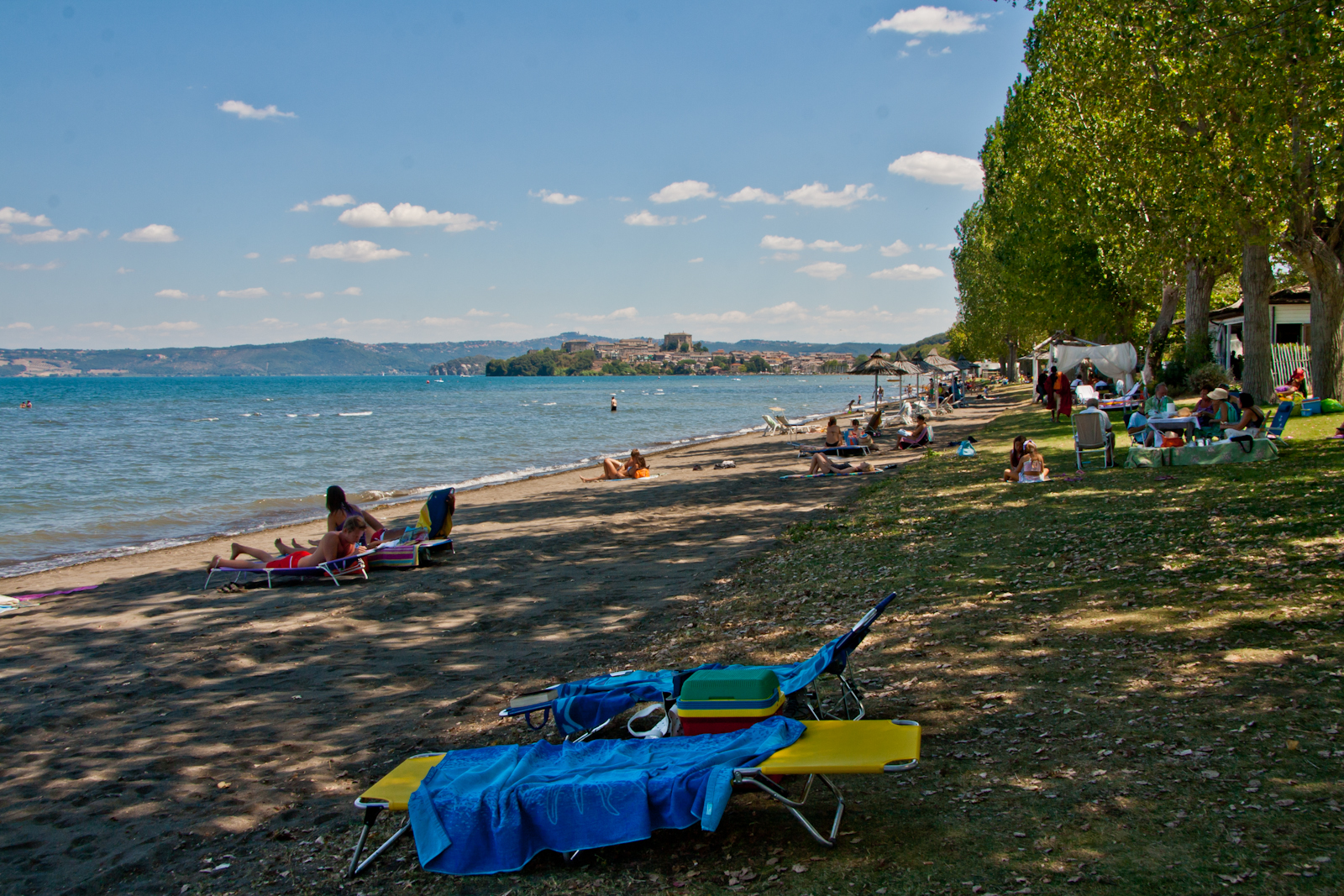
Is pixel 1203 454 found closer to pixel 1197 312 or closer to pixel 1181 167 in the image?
pixel 1181 167

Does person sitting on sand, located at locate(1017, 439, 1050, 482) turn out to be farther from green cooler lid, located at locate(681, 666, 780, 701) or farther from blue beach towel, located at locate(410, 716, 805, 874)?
blue beach towel, located at locate(410, 716, 805, 874)

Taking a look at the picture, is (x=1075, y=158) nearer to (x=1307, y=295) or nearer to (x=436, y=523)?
(x=1307, y=295)

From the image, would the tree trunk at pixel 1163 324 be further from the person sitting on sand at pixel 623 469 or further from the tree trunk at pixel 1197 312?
the person sitting on sand at pixel 623 469

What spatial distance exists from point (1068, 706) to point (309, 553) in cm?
952

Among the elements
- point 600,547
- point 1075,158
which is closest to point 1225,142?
point 1075,158

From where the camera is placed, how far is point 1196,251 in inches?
706

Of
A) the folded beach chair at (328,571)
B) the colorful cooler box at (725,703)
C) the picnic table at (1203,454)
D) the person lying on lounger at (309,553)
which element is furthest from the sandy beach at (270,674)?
the picnic table at (1203,454)

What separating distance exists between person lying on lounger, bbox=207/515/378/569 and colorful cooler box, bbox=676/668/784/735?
25.7ft

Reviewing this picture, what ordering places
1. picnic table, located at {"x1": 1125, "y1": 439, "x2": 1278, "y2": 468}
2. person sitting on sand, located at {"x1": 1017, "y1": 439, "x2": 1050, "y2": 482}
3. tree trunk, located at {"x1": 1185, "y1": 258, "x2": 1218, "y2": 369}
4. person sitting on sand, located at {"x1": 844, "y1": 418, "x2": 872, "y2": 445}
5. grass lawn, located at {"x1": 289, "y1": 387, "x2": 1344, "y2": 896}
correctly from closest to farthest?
1. grass lawn, located at {"x1": 289, "y1": 387, "x2": 1344, "y2": 896}
2. picnic table, located at {"x1": 1125, "y1": 439, "x2": 1278, "y2": 468}
3. person sitting on sand, located at {"x1": 1017, "y1": 439, "x2": 1050, "y2": 482}
4. person sitting on sand, located at {"x1": 844, "y1": 418, "x2": 872, "y2": 445}
5. tree trunk, located at {"x1": 1185, "y1": 258, "x2": 1218, "y2": 369}

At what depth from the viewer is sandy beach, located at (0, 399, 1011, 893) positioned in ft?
15.4

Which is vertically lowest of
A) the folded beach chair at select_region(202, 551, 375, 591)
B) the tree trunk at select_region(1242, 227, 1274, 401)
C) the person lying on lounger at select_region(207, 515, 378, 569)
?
the folded beach chair at select_region(202, 551, 375, 591)

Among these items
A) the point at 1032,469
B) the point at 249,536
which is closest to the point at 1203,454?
the point at 1032,469

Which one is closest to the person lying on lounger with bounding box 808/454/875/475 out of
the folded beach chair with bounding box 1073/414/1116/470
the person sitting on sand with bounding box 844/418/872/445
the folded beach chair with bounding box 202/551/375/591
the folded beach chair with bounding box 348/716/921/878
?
the person sitting on sand with bounding box 844/418/872/445

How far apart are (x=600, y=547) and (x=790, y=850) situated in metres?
8.81
